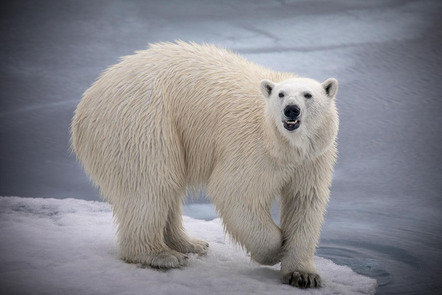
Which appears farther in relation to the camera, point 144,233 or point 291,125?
point 144,233

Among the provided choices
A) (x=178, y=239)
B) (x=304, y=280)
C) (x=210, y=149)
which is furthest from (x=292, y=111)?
(x=178, y=239)

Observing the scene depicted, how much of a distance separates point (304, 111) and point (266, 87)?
0.40m

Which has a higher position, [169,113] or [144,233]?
[169,113]

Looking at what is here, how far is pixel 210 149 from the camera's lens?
550 centimetres

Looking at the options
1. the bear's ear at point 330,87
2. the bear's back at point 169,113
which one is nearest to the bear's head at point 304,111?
the bear's ear at point 330,87

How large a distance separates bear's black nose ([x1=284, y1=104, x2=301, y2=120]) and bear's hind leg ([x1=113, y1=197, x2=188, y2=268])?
133 centimetres

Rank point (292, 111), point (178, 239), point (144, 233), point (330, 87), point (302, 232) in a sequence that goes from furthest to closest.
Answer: point (178, 239) < point (144, 233) < point (302, 232) < point (330, 87) < point (292, 111)

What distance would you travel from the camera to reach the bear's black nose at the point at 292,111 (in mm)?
4698

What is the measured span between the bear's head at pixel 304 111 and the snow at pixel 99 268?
1.15 meters

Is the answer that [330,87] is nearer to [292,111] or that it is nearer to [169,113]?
[292,111]

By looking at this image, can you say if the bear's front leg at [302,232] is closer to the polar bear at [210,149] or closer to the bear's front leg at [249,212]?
the polar bear at [210,149]

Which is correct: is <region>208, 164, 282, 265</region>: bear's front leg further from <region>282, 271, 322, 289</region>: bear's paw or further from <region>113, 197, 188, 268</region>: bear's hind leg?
<region>113, 197, 188, 268</region>: bear's hind leg

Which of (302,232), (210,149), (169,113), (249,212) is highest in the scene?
(169,113)

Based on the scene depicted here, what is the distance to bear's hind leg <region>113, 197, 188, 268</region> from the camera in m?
5.36
